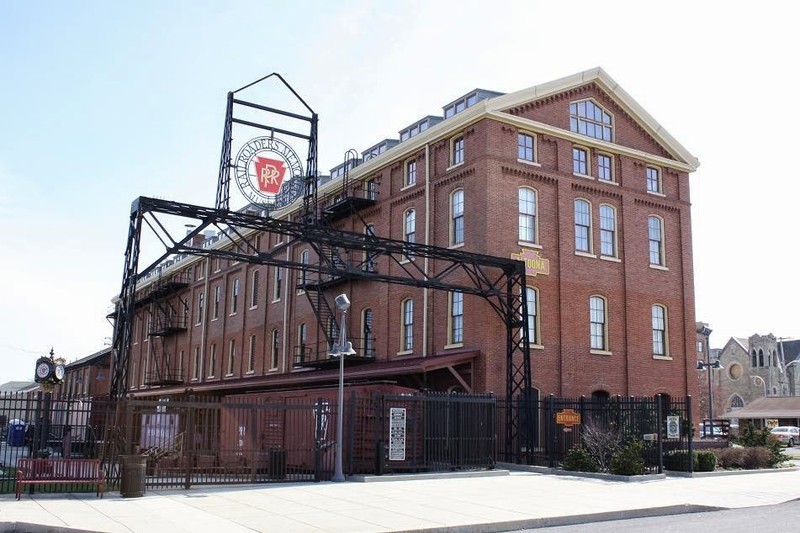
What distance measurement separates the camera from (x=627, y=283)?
3148cm

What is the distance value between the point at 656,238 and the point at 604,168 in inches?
149

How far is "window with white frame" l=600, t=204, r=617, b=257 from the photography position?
103 ft

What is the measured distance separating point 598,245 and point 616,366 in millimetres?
4582

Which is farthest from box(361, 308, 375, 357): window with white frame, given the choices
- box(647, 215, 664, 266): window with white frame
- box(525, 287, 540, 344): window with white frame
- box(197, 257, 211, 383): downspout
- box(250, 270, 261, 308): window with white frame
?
box(197, 257, 211, 383): downspout

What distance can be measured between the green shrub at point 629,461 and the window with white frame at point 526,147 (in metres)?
12.1

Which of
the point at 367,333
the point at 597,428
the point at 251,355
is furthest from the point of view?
the point at 251,355

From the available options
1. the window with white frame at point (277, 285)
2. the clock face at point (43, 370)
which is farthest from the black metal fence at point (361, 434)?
the window with white frame at point (277, 285)

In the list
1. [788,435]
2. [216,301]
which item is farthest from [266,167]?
[788,435]

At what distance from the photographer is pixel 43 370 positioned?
26422mm

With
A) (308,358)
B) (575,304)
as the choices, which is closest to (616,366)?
(575,304)

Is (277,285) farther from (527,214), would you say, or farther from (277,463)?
(277,463)

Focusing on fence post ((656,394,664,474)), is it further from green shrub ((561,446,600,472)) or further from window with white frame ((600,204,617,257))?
window with white frame ((600,204,617,257))

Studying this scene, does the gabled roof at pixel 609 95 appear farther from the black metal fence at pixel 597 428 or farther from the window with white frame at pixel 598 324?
the black metal fence at pixel 597 428

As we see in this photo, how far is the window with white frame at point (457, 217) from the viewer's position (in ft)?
96.6
